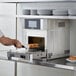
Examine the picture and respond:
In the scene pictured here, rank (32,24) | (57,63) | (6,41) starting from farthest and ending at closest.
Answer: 1. (6,41)
2. (32,24)
3. (57,63)

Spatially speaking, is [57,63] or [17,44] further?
[17,44]

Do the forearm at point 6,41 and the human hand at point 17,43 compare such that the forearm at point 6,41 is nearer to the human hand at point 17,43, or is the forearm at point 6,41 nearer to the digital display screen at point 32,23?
the human hand at point 17,43

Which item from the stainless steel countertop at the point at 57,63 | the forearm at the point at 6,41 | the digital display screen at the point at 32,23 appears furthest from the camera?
the forearm at the point at 6,41

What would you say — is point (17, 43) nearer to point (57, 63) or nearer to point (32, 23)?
point (32, 23)

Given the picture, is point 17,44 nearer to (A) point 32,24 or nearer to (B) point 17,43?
(B) point 17,43

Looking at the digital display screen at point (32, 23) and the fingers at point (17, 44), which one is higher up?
the digital display screen at point (32, 23)

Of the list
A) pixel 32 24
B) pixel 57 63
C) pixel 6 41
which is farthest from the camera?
pixel 6 41

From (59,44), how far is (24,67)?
12.1 inches

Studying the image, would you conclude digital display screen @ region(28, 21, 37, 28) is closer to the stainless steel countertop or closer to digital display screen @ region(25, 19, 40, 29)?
digital display screen @ region(25, 19, 40, 29)

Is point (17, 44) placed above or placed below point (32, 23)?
below

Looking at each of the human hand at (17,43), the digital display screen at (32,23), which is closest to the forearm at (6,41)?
the human hand at (17,43)

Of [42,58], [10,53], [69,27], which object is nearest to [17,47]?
[10,53]

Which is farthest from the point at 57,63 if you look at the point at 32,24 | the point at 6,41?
the point at 6,41

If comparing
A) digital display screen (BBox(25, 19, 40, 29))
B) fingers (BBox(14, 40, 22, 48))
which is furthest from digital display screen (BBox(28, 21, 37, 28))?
fingers (BBox(14, 40, 22, 48))
